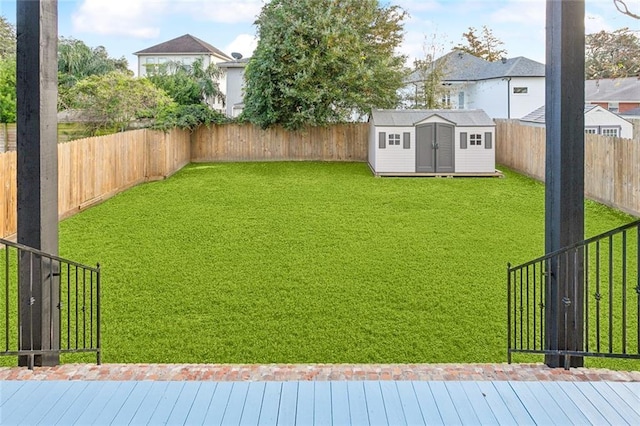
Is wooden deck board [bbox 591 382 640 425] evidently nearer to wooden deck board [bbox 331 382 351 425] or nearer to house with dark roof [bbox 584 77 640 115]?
wooden deck board [bbox 331 382 351 425]

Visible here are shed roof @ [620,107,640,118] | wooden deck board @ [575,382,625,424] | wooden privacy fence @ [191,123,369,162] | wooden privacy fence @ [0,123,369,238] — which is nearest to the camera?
wooden deck board @ [575,382,625,424]

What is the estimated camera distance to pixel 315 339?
4.34m

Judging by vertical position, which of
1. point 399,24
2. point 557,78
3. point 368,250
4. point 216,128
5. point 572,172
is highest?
point 399,24

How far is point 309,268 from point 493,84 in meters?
16.4

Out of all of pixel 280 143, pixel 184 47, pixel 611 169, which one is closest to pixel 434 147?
pixel 280 143

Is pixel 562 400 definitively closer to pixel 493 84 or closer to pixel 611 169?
pixel 611 169

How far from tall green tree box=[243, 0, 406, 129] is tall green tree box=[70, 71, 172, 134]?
2.78 meters

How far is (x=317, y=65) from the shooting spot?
14.5 m

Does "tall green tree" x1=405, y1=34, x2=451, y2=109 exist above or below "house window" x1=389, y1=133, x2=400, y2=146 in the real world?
above

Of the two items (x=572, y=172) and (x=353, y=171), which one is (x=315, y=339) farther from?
(x=353, y=171)

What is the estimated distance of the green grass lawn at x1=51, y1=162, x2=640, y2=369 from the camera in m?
4.24

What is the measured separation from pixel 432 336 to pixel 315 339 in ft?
2.81

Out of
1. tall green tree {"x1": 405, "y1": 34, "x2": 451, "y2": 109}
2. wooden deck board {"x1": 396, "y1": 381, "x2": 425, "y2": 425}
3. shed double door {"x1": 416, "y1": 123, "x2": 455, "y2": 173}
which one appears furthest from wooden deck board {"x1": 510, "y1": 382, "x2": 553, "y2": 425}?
tall green tree {"x1": 405, "y1": 34, "x2": 451, "y2": 109}

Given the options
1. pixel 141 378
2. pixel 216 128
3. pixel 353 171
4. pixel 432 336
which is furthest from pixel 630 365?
pixel 216 128
